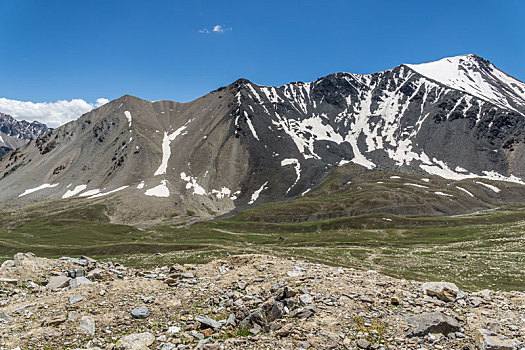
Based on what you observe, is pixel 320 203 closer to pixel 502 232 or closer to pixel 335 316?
pixel 502 232

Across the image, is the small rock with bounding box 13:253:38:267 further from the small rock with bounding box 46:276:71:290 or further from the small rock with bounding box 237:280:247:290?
the small rock with bounding box 237:280:247:290

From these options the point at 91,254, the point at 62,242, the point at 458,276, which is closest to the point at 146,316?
the point at 458,276

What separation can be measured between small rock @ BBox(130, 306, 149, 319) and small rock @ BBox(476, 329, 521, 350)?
15200mm

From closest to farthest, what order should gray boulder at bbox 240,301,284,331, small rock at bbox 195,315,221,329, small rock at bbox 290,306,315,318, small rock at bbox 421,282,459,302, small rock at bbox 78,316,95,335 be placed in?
1. small rock at bbox 78,316,95,335
2. small rock at bbox 290,306,315,318
3. gray boulder at bbox 240,301,284,331
4. small rock at bbox 195,315,221,329
5. small rock at bbox 421,282,459,302

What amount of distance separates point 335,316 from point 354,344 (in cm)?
192

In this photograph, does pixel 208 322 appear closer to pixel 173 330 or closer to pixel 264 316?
pixel 173 330

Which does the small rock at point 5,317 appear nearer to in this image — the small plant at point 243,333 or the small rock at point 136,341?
the small rock at point 136,341

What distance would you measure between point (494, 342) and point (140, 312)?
15921mm

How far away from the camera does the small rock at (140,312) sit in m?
15.8

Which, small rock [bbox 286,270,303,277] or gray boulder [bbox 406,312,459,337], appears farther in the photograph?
small rock [bbox 286,270,303,277]

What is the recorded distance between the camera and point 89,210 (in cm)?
18938

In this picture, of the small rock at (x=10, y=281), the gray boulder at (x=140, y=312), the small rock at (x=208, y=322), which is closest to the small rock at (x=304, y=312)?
the small rock at (x=208, y=322)

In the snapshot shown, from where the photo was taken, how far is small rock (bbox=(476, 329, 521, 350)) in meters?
11.2

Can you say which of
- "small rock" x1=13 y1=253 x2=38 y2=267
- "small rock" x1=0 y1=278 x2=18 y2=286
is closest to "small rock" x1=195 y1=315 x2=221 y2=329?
"small rock" x1=0 y1=278 x2=18 y2=286
